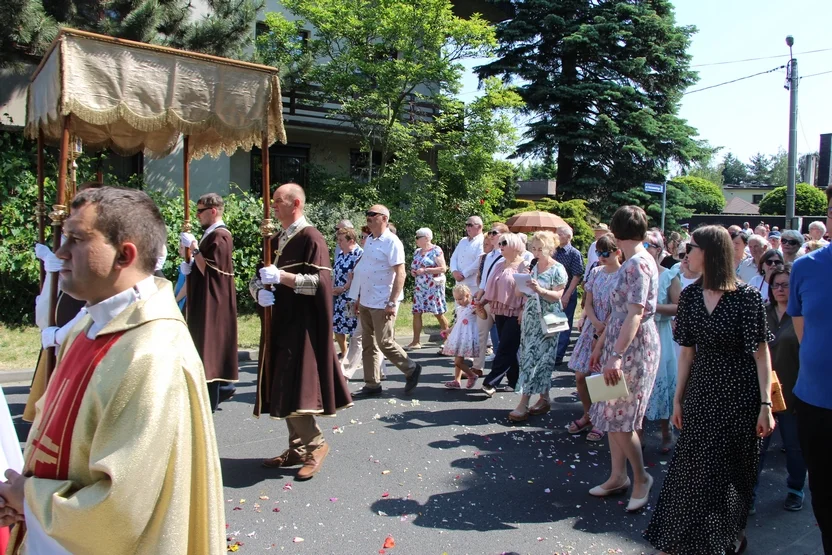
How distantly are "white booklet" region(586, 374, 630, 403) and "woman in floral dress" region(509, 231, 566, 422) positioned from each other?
197 cm

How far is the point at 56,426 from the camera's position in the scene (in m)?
1.87

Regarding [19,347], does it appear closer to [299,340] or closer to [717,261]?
[299,340]

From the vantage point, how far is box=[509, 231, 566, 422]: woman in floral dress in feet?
21.1

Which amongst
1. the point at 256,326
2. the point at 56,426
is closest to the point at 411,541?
the point at 56,426


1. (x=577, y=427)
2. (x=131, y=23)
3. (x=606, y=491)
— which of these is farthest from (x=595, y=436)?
(x=131, y=23)

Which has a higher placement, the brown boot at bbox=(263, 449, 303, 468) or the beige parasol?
the beige parasol

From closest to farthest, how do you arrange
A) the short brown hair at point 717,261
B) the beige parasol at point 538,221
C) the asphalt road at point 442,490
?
the short brown hair at point 717,261 → the asphalt road at point 442,490 → the beige parasol at point 538,221

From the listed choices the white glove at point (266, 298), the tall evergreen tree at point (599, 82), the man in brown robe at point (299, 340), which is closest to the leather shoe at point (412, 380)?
the man in brown robe at point (299, 340)

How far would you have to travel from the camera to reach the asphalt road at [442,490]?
4094 mm

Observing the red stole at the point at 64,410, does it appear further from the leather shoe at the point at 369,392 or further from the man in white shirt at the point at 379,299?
the leather shoe at the point at 369,392

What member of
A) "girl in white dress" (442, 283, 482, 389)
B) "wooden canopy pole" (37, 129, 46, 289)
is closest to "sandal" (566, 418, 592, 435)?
"girl in white dress" (442, 283, 482, 389)

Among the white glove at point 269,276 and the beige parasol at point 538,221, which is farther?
the beige parasol at point 538,221

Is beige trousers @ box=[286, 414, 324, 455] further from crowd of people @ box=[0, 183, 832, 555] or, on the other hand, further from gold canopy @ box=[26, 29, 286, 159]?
gold canopy @ box=[26, 29, 286, 159]

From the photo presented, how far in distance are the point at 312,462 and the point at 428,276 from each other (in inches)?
216
